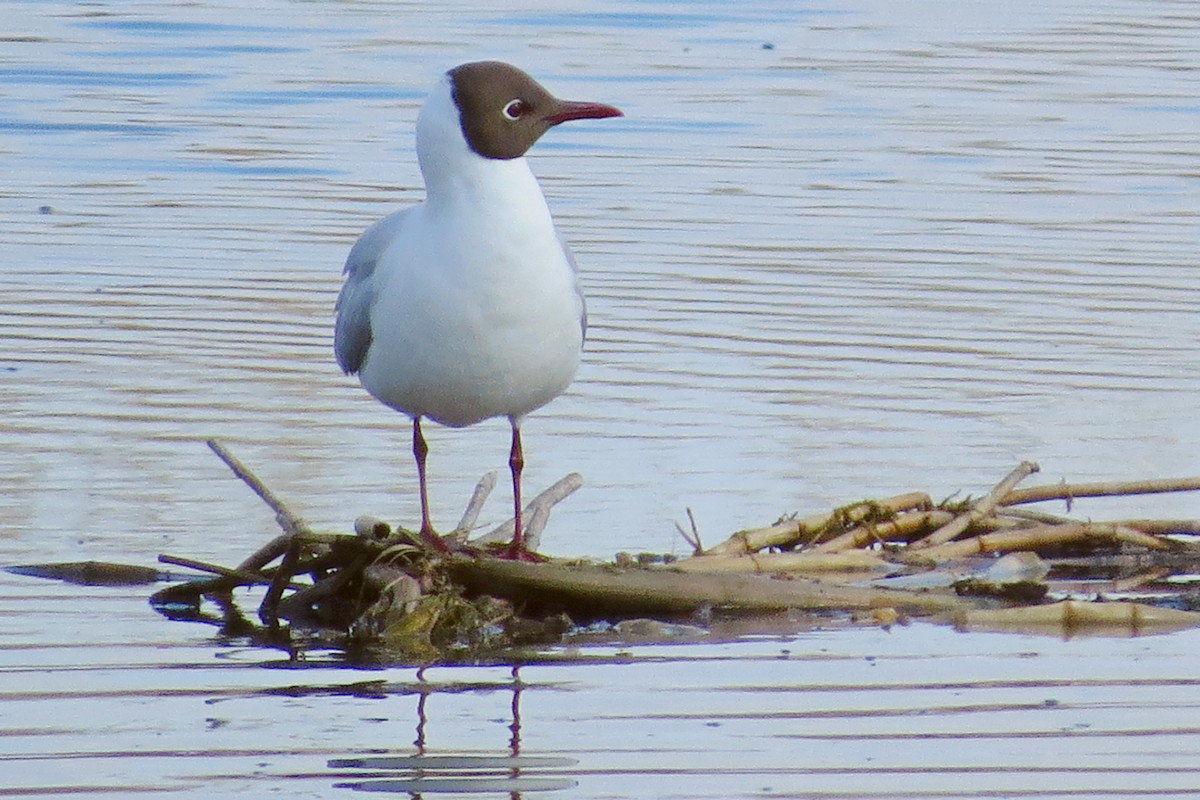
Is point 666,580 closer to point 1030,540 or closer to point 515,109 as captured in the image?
point 1030,540

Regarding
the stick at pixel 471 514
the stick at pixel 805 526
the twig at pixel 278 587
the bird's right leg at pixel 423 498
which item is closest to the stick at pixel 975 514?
the stick at pixel 805 526

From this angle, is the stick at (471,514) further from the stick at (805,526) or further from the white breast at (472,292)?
the stick at (805,526)

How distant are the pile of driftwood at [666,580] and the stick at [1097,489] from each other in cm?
12

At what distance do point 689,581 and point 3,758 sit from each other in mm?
1722

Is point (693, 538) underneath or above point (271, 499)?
underneath

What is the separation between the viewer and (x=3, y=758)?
4.61 meters

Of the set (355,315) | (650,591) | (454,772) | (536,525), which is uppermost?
(355,315)

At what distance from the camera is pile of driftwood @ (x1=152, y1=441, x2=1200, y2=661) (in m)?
5.61

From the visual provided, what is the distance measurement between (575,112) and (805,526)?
46.7 inches

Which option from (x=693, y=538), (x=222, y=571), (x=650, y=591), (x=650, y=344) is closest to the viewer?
(x=650, y=591)

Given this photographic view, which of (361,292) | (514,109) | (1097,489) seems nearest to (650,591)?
(361,292)

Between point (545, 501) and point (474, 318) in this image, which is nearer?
point (474, 318)

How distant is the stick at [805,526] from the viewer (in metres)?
6.04

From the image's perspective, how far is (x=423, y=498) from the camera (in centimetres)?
621
